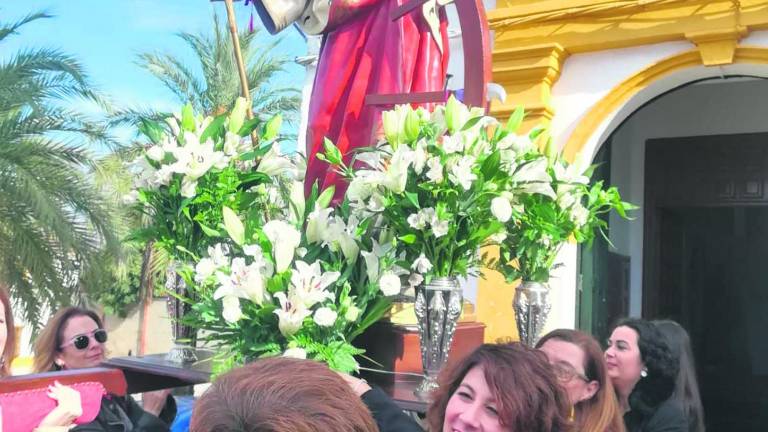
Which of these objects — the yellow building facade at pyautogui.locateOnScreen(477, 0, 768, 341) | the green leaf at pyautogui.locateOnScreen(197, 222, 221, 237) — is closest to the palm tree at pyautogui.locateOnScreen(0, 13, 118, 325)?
the yellow building facade at pyautogui.locateOnScreen(477, 0, 768, 341)

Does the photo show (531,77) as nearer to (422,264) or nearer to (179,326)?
(179,326)

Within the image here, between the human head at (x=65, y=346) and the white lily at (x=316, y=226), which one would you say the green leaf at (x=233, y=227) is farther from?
the human head at (x=65, y=346)

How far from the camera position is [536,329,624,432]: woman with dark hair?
1.83 metres

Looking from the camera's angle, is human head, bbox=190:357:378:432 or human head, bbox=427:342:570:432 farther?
human head, bbox=427:342:570:432

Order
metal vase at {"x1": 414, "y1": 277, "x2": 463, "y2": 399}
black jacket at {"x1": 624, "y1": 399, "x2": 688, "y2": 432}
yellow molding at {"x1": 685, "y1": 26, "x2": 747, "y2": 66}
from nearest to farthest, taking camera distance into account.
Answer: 1. metal vase at {"x1": 414, "y1": 277, "x2": 463, "y2": 399}
2. black jacket at {"x1": 624, "y1": 399, "x2": 688, "y2": 432}
3. yellow molding at {"x1": 685, "y1": 26, "x2": 747, "y2": 66}

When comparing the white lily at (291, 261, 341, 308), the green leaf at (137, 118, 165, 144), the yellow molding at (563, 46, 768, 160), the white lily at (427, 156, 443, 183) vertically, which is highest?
the yellow molding at (563, 46, 768, 160)

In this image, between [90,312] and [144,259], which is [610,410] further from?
[144,259]

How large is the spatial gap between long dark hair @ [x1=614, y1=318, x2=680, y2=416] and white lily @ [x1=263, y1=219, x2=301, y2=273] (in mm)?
1302

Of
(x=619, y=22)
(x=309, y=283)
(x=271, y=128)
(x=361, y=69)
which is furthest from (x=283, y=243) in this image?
(x=619, y=22)

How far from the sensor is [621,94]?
535cm

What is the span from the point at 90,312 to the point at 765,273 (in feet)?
21.5

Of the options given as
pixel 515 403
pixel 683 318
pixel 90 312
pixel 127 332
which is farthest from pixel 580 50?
pixel 127 332

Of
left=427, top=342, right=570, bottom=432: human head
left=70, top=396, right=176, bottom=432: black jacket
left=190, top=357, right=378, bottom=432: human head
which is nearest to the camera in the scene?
left=190, top=357, right=378, bottom=432: human head

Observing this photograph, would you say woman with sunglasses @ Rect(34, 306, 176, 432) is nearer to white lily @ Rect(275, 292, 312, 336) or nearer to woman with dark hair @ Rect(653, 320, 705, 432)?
white lily @ Rect(275, 292, 312, 336)
